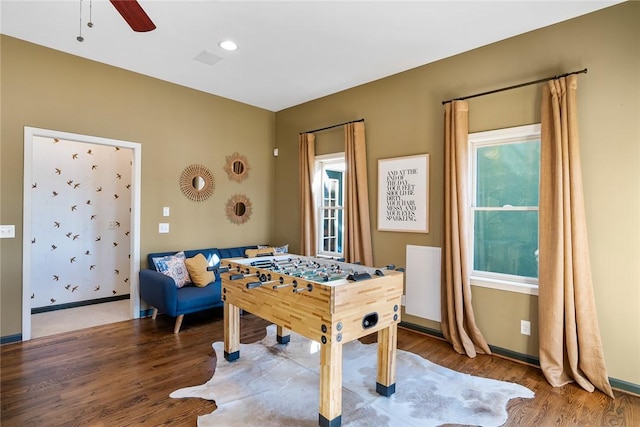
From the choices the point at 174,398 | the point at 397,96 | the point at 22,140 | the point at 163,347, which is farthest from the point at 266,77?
the point at 174,398

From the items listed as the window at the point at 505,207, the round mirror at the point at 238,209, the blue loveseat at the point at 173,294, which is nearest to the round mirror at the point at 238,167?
the round mirror at the point at 238,209

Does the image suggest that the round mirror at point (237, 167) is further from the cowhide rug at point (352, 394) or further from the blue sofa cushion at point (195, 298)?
the cowhide rug at point (352, 394)

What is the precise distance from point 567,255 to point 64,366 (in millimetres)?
4215

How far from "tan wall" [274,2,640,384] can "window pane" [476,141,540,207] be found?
0.25 m

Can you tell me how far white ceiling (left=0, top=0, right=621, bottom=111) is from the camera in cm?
265

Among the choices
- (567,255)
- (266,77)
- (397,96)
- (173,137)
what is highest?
(266,77)

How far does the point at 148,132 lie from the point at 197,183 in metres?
0.87

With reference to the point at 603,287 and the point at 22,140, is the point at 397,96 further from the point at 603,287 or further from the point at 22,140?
the point at 22,140

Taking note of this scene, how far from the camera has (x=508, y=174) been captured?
125 inches

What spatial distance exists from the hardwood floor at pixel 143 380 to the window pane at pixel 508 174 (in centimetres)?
150

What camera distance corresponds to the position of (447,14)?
8.95 feet

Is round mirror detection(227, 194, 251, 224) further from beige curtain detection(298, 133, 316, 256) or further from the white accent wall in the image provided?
the white accent wall

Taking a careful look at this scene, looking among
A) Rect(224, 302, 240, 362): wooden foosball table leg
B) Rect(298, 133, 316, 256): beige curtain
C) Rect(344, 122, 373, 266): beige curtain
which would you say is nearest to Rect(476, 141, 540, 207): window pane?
Rect(344, 122, 373, 266): beige curtain

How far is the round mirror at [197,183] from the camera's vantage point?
14.7 ft
